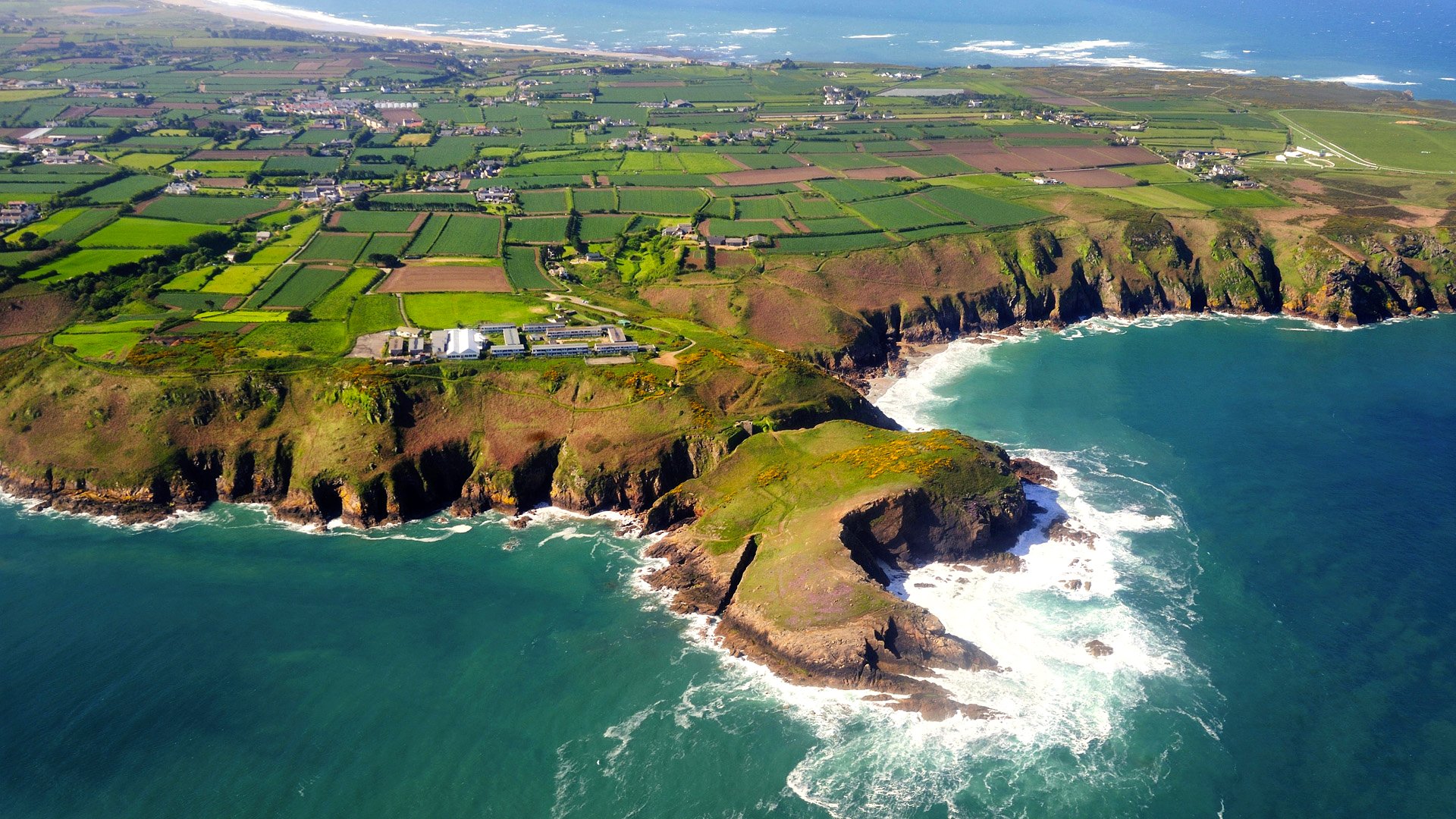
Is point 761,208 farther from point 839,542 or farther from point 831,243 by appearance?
point 839,542

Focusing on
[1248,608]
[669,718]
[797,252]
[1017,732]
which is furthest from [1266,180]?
[669,718]

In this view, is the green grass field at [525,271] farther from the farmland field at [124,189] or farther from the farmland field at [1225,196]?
the farmland field at [1225,196]

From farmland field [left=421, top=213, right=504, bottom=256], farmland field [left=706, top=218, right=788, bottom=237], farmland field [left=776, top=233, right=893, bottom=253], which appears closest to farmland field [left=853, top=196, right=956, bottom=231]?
farmland field [left=776, top=233, right=893, bottom=253]

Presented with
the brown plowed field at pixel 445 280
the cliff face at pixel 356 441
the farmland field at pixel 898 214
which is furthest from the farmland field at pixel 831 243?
the cliff face at pixel 356 441

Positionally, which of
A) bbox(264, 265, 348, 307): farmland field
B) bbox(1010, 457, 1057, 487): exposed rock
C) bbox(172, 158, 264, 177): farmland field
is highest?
bbox(172, 158, 264, 177): farmland field

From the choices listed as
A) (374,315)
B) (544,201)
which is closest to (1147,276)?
(544,201)

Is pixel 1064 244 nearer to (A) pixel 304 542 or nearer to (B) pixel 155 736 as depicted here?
(A) pixel 304 542

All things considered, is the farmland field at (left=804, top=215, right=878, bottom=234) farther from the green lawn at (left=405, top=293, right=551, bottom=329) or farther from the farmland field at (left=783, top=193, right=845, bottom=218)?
the green lawn at (left=405, top=293, right=551, bottom=329)
